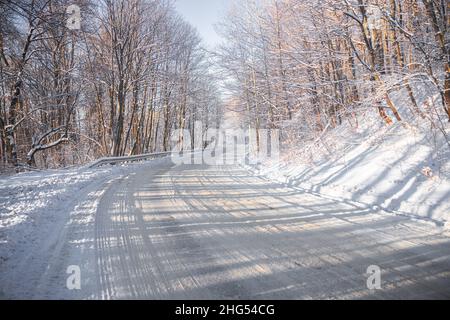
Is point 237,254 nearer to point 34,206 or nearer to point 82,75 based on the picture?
point 34,206

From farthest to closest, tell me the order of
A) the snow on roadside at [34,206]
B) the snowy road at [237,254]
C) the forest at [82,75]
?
the forest at [82,75]
the snow on roadside at [34,206]
the snowy road at [237,254]

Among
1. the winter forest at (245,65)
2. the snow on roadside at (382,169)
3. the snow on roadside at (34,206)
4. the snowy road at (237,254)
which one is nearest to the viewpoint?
the snowy road at (237,254)

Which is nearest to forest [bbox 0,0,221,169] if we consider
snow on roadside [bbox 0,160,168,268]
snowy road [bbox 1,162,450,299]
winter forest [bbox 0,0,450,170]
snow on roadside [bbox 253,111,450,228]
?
winter forest [bbox 0,0,450,170]

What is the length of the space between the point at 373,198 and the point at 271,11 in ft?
47.6

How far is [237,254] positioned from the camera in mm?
3959

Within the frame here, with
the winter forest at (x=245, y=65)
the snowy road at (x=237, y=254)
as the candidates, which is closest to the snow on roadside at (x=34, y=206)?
the snowy road at (x=237, y=254)

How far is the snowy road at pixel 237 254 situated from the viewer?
3008 millimetres

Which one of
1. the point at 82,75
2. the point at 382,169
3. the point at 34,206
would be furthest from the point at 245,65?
the point at 34,206

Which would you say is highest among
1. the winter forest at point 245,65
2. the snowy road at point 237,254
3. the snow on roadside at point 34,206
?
the winter forest at point 245,65

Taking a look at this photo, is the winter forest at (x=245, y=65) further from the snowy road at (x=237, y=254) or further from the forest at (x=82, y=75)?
the snowy road at (x=237, y=254)

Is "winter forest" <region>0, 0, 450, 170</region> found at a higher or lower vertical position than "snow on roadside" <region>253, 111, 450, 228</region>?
higher

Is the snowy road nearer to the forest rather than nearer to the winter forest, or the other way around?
the winter forest

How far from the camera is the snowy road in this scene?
9.87 feet

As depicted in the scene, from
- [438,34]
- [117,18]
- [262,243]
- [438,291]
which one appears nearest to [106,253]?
[262,243]
